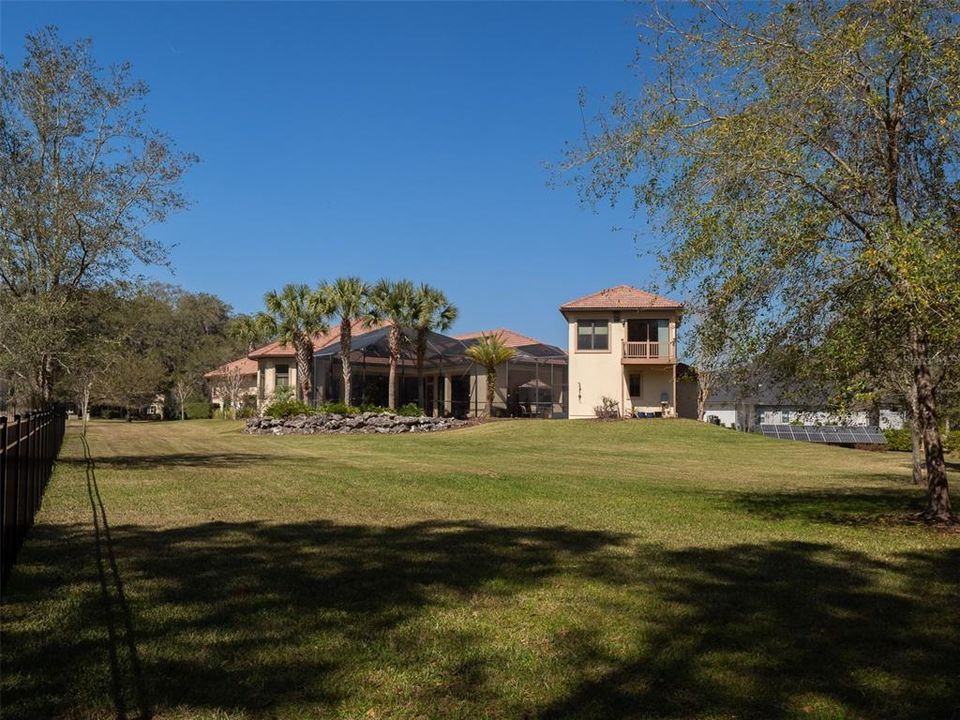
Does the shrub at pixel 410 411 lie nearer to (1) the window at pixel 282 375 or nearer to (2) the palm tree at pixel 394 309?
(2) the palm tree at pixel 394 309

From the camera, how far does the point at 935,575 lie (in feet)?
25.2

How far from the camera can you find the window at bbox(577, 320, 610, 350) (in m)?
42.8

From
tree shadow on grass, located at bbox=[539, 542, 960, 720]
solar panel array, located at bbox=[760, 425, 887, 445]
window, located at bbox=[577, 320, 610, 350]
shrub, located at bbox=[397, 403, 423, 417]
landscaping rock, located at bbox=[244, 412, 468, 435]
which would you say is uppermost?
window, located at bbox=[577, 320, 610, 350]

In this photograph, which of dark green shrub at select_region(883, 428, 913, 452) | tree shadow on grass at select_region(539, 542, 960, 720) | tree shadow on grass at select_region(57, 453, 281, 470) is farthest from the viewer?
dark green shrub at select_region(883, 428, 913, 452)

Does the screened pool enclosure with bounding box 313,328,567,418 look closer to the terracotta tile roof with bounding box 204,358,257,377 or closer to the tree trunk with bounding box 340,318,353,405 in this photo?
the tree trunk with bounding box 340,318,353,405

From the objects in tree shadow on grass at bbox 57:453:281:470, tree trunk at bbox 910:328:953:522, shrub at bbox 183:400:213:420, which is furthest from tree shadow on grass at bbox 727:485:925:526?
shrub at bbox 183:400:213:420

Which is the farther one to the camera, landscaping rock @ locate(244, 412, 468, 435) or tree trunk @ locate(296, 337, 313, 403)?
tree trunk @ locate(296, 337, 313, 403)

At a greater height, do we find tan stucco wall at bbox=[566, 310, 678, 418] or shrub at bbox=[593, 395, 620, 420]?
tan stucco wall at bbox=[566, 310, 678, 418]

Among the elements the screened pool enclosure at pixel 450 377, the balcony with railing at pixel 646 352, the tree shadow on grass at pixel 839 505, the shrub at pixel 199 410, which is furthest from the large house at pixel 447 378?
the tree shadow on grass at pixel 839 505

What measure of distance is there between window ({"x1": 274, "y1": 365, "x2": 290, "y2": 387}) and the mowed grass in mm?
40804

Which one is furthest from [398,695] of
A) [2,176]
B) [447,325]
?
[447,325]

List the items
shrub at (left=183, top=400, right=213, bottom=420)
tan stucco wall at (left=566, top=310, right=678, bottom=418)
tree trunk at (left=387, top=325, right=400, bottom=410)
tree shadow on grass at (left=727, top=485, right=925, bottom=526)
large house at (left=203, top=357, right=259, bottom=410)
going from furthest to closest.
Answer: shrub at (left=183, top=400, right=213, bottom=420) → large house at (left=203, top=357, right=259, bottom=410) → tan stucco wall at (left=566, top=310, right=678, bottom=418) → tree trunk at (left=387, top=325, right=400, bottom=410) → tree shadow on grass at (left=727, top=485, right=925, bottom=526)

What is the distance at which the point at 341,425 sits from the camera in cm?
3788

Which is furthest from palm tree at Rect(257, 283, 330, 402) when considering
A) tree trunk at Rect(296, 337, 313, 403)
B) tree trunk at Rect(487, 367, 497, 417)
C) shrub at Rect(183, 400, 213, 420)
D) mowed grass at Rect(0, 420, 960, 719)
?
mowed grass at Rect(0, 420, 960, 719)
